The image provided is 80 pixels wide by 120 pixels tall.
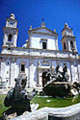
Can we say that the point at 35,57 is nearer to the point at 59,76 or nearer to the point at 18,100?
the point at 59,76

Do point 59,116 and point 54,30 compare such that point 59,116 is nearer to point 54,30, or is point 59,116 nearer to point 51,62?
point 51,62

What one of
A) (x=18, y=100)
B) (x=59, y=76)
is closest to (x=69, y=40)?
(x=59, y=76)

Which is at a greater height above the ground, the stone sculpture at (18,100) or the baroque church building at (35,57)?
the baroque church building at (35,57)

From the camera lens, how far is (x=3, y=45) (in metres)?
20.6

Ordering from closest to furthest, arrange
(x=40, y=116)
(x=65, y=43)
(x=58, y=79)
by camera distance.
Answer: (x=40, y=116)
(x=58, y=79)
(x=65, y=43)

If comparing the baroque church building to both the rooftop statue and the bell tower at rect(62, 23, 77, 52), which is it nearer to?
the bell tower at rect(62, 23, 77, 52)

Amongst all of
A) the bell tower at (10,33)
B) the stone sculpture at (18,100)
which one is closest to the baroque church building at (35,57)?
the bell tower at (10,33)

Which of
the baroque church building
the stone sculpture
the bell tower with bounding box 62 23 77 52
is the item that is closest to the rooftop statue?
the baroque church building

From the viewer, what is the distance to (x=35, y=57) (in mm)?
20719

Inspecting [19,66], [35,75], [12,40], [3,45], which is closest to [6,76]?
[19,66]

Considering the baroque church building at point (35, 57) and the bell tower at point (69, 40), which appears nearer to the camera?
the baroque church building at point (35, 57)

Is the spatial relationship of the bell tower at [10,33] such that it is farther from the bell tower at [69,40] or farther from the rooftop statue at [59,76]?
the rooftop statue at [59,76]

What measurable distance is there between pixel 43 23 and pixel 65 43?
8397 mm

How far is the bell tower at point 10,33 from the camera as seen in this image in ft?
70.7
